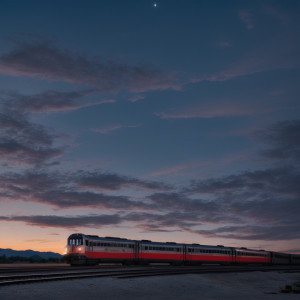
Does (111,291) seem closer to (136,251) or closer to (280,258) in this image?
(136,251)

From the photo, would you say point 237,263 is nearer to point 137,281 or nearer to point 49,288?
point 137,281

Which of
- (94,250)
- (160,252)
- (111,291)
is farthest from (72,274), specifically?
(160,252)

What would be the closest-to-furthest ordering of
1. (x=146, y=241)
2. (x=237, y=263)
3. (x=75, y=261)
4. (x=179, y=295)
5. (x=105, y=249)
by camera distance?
(x=179, y=295) < (x=75, y=261) < (x=105, y=249) < (x=146, y=241) < (x=237, y=263)

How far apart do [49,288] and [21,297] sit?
3.52 m

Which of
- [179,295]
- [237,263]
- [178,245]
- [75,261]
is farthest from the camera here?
[237,263]

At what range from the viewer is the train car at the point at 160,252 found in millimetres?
56759

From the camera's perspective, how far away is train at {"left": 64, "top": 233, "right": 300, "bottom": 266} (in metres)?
47.0

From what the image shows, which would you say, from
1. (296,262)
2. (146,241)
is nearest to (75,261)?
(146,241)

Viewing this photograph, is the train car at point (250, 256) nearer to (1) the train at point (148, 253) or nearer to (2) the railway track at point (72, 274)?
(1) the train at point (148, 253)

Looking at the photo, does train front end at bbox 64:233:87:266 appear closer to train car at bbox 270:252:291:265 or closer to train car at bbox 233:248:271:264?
train car at bbox 233:248:271:264

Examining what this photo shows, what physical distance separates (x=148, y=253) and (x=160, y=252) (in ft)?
11.8

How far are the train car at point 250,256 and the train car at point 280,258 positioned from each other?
2148mm

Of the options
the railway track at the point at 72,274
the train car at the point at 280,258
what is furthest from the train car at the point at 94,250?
the train car at the point at 280,258

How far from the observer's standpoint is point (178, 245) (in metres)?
64.2
